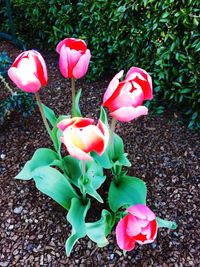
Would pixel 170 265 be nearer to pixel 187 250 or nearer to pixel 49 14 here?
pixel 187 250

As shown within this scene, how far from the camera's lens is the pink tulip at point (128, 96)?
118 cm

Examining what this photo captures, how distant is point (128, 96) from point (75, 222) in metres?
0.55

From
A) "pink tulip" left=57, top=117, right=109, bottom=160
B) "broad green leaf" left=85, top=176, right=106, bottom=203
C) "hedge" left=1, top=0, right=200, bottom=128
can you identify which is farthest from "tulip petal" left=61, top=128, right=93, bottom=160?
"hedge" left=1, top=0, right=200, bottom=128

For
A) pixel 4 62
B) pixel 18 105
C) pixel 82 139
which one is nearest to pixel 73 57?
pixel 82 139

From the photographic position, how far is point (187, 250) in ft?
5.57

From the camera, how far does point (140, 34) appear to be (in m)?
2.20

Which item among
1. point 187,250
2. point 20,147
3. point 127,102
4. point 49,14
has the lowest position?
point 187,250

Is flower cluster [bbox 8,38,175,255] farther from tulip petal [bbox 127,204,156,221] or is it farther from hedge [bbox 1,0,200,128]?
hedge [bbox 1,0,200,128]

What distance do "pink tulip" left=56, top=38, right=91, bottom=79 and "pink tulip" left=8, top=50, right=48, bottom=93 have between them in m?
0.09

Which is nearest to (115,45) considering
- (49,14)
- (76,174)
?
(49,14)

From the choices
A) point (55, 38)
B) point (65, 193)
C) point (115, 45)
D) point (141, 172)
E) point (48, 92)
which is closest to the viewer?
point (65, 193)

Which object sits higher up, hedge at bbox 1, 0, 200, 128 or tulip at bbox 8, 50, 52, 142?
tulip at bbox 8, 50, 52, 142

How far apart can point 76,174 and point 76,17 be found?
4.29ft

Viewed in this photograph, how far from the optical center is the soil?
1.67m
